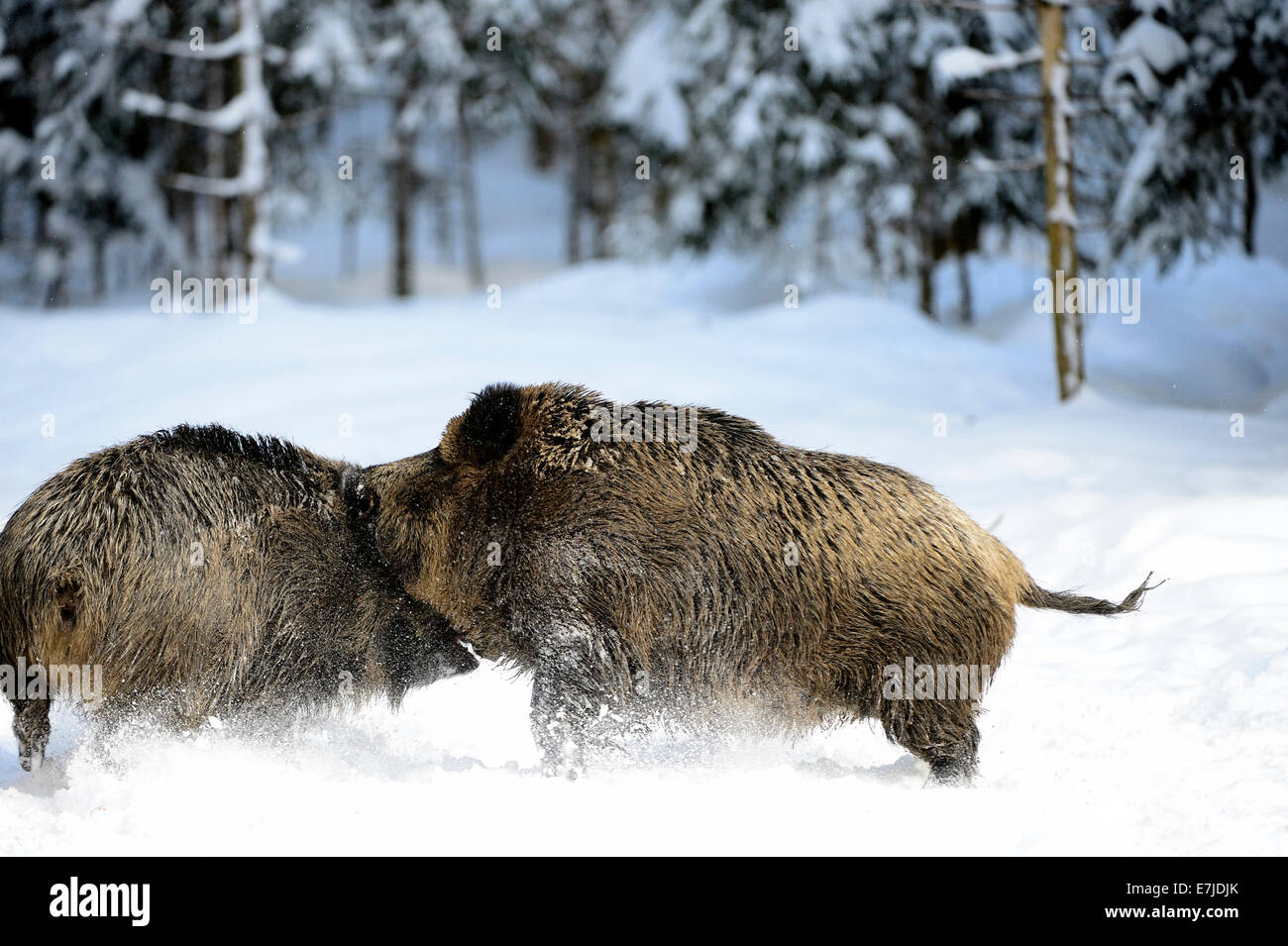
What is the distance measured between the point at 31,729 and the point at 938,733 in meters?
3.31

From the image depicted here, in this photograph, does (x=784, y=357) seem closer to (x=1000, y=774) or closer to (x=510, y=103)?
(x=1000, y=774)

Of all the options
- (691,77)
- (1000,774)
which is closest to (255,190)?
(691,77)

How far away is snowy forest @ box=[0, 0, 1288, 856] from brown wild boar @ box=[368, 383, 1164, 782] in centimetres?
16

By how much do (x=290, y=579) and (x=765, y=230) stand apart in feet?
51.3

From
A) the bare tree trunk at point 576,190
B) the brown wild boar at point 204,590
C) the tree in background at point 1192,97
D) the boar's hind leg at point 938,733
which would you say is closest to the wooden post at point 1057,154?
the tree in background at point 1192,97

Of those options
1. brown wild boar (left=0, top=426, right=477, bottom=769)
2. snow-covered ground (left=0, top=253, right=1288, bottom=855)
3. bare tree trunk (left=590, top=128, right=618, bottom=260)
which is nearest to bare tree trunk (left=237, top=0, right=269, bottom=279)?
snow-covered ground (left=0, top=253, right=1288, bottom=855)

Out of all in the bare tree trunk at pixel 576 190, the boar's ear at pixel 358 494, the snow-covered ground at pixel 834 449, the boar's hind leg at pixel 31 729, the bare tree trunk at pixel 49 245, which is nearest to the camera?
the snow-covered ground at pixel 834 449

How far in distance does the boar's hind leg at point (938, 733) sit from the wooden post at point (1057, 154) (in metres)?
8.81

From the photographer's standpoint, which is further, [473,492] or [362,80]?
[362,80]

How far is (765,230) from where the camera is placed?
1969 centimetres

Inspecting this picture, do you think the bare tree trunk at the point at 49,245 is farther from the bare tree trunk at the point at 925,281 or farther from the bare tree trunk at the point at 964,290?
the bare tree trunk at the point at 964,290

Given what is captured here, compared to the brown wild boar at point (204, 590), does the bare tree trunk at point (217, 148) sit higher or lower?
higher

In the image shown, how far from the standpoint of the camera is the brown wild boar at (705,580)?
4.63m

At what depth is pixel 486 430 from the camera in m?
4.96
